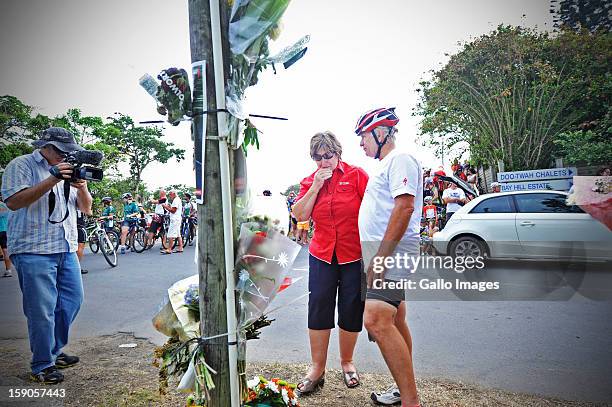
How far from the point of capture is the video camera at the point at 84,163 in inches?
123

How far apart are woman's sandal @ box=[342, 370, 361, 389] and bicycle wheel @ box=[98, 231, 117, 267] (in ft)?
27.4

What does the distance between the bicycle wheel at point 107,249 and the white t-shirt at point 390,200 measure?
8923 mm

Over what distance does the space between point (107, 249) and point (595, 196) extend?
391 inches

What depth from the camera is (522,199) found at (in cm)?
815

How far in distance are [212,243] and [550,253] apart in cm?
774

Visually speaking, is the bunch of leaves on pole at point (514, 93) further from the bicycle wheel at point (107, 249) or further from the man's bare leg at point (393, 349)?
the man's bare leg at point (393, 349)

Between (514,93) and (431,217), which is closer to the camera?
(431,217)

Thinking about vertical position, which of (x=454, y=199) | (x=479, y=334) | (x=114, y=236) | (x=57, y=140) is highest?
(x=57, y=140)

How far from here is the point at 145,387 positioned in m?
3.17

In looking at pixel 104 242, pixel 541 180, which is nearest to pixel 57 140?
pixel 104 242

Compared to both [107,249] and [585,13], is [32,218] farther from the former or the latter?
[585,13]

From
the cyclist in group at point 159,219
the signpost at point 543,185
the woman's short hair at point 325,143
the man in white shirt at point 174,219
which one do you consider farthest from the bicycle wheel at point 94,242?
the signpost at point 543,185

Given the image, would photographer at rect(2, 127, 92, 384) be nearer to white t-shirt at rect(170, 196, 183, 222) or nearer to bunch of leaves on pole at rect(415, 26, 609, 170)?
white t-shirt at rect(170, 196, 183, 222)

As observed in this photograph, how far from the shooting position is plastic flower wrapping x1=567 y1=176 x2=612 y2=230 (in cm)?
358
